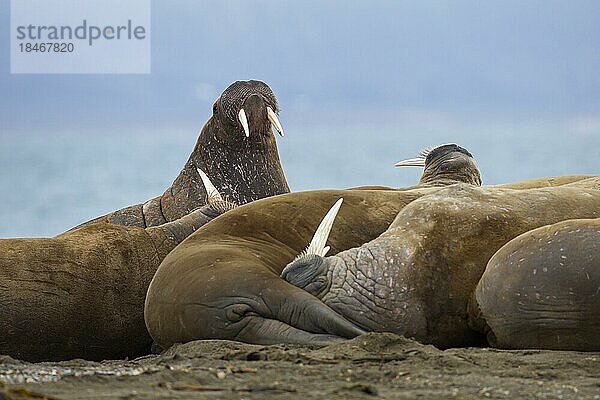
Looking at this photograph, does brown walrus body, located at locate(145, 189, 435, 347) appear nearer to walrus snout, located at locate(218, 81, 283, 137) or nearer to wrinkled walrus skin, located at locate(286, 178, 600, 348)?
wrinkled walrus skin, located at locate(286, 178, 600, 348)

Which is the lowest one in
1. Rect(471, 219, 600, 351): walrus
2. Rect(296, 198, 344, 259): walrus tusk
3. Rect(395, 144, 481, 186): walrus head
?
Rect(471, 219, 600, 351): walrus

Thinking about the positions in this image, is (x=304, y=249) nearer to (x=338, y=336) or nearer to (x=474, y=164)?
(x=338, y=336)

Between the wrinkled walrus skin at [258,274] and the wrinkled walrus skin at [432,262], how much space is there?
147mm

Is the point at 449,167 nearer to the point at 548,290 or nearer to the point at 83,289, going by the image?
the point at 83,289

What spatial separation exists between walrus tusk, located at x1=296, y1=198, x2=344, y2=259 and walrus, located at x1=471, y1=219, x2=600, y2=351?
81cm

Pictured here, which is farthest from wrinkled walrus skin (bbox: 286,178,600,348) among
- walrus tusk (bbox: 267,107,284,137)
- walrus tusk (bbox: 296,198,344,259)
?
walrus tusk (bbox: 267,107,284,137)

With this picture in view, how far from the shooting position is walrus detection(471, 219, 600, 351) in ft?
11.4

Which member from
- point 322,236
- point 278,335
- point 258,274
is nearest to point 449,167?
point 322,236

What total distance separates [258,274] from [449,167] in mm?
2561

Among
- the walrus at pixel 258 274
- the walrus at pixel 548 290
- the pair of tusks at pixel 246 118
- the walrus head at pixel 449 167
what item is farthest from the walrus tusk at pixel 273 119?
the walrus at pixel 548 290

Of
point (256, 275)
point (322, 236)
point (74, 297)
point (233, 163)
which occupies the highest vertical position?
point (233, 163)

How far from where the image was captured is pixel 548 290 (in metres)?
3.55

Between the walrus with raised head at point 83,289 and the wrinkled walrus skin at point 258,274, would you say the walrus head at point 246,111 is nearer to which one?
the walrus with raised head at point 83,289

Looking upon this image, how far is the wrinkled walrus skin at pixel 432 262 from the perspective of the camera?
13.0ft
